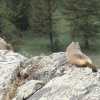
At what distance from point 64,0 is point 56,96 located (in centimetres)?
5551

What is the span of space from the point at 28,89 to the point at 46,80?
57cm

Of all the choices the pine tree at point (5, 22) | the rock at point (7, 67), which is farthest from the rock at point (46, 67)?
the pine tree at point (5, 22)

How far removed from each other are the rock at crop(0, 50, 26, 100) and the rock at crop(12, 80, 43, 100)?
1.54 ft

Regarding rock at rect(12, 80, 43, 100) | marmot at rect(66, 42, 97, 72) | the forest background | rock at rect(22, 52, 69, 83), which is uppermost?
marmot at rect(66, 42, 97, 72)

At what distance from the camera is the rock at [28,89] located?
9.34 m

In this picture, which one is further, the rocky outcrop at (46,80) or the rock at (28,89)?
the rock at (28,89)

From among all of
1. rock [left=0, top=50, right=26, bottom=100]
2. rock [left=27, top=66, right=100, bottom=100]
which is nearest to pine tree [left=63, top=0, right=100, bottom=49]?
rock [left=0, top=50, right=26, bottom=100]

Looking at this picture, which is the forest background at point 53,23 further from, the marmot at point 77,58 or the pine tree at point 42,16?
the marmot at point 77,58

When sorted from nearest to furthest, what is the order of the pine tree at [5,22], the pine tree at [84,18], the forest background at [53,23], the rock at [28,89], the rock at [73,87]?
1. the rock at [73,87]
2. the rock at [28,89]
3. the pine tree at [5,22]
4. the forest background at [53,23]
5. the pine tree at [84,18]

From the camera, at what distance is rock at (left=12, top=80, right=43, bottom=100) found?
934 cm

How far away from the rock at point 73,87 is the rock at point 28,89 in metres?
0.16

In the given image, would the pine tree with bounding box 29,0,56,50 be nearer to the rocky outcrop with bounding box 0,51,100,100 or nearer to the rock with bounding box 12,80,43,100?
the rocky outcrop with bounding box 0,51,100,100

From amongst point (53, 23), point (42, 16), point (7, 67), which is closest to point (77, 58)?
point (7, 67)

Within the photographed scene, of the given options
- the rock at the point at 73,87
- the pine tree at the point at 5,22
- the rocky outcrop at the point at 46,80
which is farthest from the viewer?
the pine tree at the point at 5,22
